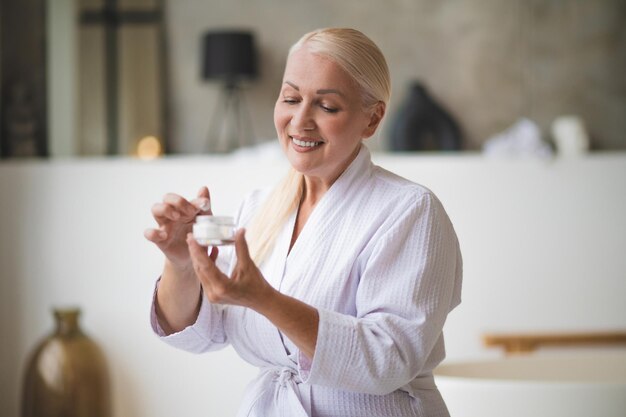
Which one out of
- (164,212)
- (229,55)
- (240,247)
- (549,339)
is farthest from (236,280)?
(229,55)

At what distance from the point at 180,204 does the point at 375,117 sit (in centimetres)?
42

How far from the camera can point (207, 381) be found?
13.6 ft

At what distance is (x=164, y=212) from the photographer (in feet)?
4.99

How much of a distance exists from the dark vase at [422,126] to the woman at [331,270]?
328 cm

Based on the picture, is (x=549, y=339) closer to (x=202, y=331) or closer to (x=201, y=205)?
(x=202, y=331)

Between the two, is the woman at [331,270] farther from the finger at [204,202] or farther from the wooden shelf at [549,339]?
the wooden shelf at [549,339]

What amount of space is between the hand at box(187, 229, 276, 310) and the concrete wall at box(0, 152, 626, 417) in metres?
2.85

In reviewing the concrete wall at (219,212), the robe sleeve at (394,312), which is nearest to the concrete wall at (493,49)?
the concrete wall at (219,212)

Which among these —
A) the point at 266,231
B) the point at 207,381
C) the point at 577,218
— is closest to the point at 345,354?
the point at 266,231

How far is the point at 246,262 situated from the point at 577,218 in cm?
324

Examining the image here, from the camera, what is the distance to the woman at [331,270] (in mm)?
1479

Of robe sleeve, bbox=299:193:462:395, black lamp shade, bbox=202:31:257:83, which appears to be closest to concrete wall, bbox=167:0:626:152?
black lamp shade, bbox=202:31:257:83

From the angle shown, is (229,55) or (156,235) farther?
(229,55)

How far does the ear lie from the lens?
170 cm
